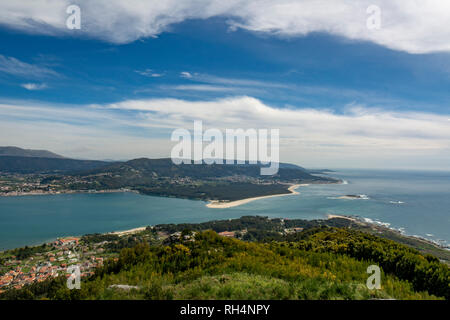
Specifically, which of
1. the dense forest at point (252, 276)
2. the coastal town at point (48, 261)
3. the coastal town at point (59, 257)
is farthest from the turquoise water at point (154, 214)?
the dense forest at point (252, 276)

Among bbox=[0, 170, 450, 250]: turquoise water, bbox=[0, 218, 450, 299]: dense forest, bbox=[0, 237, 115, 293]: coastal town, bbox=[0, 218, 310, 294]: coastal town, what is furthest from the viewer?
bbox=[0, 170, 450, 250]: turquoise water

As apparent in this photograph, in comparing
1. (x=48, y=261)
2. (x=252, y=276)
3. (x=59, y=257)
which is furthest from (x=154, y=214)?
(x=252, y=276)

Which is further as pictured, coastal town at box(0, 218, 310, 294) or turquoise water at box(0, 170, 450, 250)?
turquoise water at box(0, 170, 450, 250)

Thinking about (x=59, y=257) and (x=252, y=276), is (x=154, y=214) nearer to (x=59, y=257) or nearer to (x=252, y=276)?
(x=59, y=257)

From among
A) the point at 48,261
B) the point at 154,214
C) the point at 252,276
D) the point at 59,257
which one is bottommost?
the point at 154,214

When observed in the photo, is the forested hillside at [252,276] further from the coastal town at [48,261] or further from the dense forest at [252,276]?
the coastal town at [48,261]

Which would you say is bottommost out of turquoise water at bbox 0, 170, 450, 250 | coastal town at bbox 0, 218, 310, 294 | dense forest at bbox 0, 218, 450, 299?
turquoise water at bbox 0, 170, 450, 250

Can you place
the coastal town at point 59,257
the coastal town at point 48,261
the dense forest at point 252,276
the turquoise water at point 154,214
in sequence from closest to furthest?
the dense forest at point 252,276
the coastal town at point 48,261
the coastal town at point 59,257
the turquoise water at point 154,214

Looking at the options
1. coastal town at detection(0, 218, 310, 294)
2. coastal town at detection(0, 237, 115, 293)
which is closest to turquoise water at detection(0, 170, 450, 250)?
coastal town at detection(0, 218, 310, 294)

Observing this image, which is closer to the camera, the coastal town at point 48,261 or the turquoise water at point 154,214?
the coastal town at point 48,261

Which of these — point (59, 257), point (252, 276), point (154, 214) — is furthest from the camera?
point (154, 214)

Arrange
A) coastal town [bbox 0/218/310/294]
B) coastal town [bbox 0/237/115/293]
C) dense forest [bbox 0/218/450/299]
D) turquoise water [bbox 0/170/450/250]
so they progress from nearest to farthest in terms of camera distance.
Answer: dense forest [bbox 0/218/450/299]
coastal town [bbox 0/237/115/293]
coastal town [bbox 0/218/310/294]
turquoise water [bbox 0/170/450/250]

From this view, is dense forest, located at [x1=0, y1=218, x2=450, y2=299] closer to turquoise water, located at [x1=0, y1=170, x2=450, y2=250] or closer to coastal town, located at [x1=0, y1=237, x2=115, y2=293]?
coastal town, located at [x1=0, y1=237, x2=115, y2=293]
